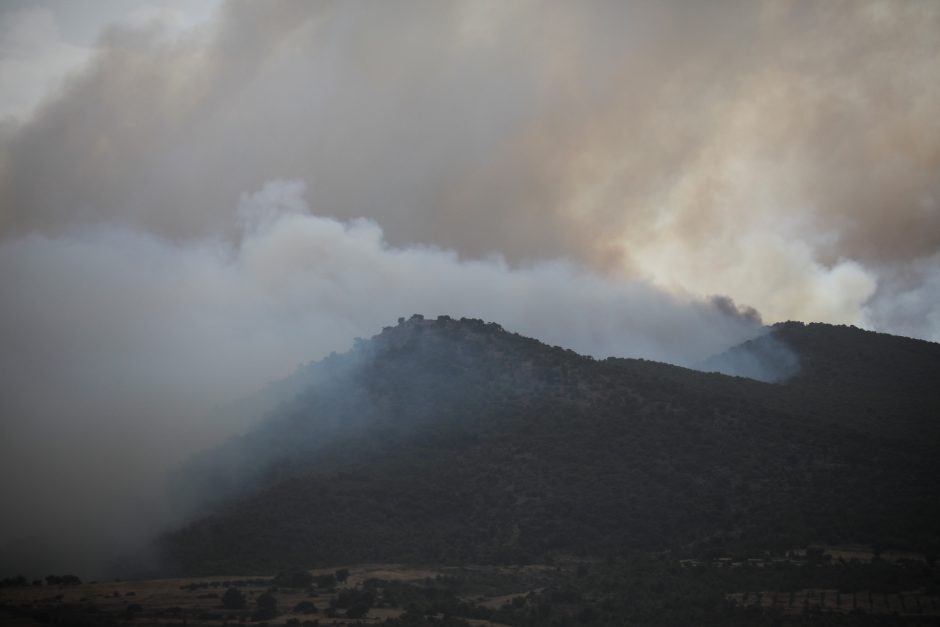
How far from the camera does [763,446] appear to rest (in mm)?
142375

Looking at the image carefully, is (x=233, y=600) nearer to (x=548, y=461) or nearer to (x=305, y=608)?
(x=305, y=608)

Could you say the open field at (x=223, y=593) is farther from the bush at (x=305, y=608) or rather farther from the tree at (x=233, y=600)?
the tree at (x=233, y=600)

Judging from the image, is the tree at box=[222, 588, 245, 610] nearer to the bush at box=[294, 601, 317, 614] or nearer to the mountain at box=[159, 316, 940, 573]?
the bush at box=[294, 601, 317, 614]

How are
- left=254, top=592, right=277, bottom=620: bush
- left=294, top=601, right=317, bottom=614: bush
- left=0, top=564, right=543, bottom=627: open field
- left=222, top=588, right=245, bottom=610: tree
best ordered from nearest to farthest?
left=0, top=564, right=543, bottom=627: open field
left=254, top=592, right=277, bottom=620: bush
left=294, top=601, right=317, bottom=614: bush
left=222, top=588, right=245, bottom=610: tree

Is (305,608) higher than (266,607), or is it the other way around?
(266,607)

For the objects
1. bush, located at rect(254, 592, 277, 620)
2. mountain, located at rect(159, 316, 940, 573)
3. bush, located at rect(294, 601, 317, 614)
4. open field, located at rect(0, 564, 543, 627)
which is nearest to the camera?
open field, located at rect(0, 564, 543, 627)

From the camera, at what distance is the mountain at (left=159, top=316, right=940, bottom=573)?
12675 centimetres

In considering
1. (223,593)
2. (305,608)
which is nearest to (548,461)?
(223,593)

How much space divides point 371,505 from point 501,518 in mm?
17257

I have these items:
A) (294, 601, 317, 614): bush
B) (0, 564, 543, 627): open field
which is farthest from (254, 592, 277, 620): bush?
(294, 601, 317, 614): bush

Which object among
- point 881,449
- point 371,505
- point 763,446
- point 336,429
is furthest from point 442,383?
point 881,449

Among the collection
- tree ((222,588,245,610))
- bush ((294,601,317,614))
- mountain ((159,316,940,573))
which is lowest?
bush ((294,601,317,614))

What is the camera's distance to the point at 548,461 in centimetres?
14325

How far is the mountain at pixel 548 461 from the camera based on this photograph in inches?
4990
